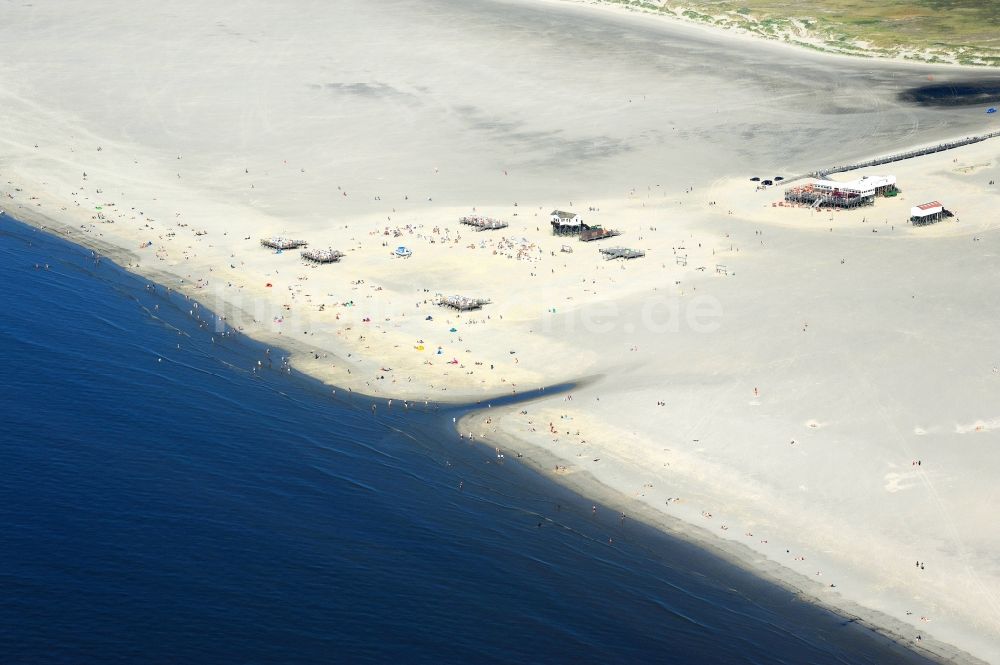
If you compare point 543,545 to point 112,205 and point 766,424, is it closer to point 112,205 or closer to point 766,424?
point 766,424

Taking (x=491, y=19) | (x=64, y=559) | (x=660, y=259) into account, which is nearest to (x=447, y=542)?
(x=64, y=559)

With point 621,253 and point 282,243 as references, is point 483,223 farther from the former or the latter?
point 282,243

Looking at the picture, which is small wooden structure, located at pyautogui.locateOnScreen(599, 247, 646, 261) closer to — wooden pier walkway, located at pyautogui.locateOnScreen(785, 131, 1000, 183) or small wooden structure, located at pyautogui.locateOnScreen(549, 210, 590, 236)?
small wooden structure, located at pyautogui.locateOnScreen(549, 210, 590, 236)

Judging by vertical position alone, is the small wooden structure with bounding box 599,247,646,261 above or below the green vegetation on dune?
below

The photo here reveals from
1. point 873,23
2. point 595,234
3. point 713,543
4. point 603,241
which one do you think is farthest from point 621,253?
point 873,23

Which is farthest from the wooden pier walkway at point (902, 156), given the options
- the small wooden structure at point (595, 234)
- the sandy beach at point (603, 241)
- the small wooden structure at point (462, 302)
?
the small wooden structure at point (462, 302)

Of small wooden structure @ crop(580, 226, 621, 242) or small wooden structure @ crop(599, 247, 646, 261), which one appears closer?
small wooden structure @ crop(599, 247, 646, 261)

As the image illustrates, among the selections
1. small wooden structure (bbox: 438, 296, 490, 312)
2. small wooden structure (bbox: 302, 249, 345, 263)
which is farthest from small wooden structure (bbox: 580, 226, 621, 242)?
small wooden structure (bbox: 302, 249, 345, 263)
